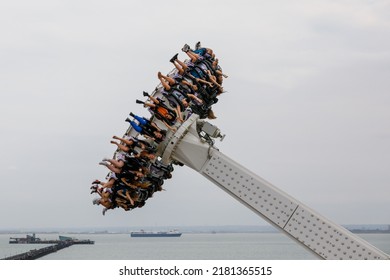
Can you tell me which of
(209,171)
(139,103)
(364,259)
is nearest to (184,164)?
(209,171)

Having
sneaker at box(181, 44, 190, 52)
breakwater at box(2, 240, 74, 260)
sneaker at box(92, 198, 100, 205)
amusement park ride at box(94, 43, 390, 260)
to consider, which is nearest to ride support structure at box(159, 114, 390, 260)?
amusement park ride at box(94, 43, 390, 260)

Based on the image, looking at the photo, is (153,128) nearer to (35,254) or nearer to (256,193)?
(256,193)

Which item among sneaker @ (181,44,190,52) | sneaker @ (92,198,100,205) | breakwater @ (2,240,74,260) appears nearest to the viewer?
sneaker @ (92,198,100,205)

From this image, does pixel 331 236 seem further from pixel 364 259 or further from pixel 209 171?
pixel 209 171

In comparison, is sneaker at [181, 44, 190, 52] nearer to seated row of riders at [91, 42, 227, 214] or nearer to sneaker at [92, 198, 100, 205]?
seated row of riders at [91, 42, 227, 214]

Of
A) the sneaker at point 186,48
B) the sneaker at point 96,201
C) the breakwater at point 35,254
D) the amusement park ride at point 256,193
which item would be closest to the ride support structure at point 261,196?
the amusement park ride at point 256,193

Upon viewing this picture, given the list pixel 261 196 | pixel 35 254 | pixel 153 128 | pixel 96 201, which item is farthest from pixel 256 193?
pixel 35 254
